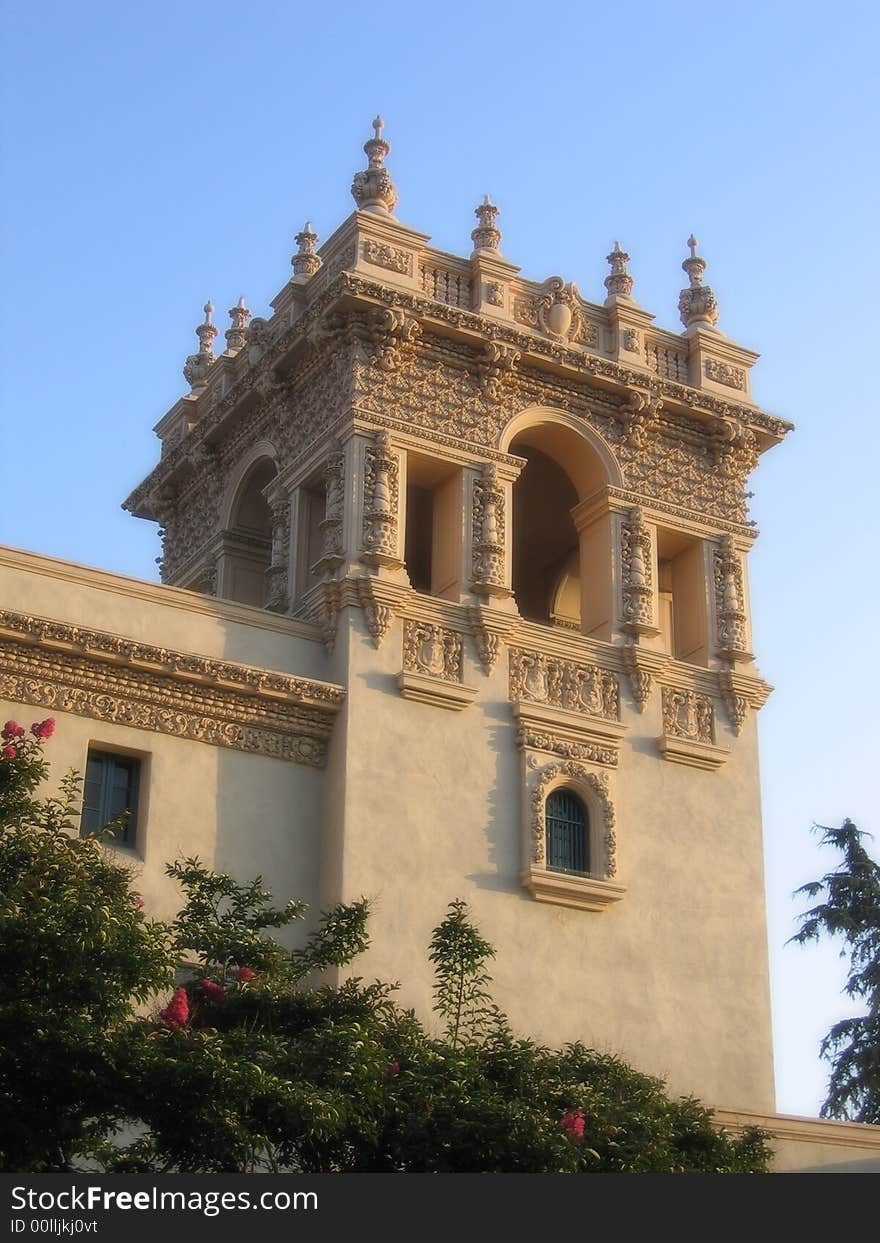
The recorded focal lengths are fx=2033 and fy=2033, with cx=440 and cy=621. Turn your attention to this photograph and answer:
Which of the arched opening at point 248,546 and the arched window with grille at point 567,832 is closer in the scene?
the arched window with grille at point 567,832

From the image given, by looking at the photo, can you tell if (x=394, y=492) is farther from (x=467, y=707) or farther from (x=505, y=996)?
(x=505, y=996)

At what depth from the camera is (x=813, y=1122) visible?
24.1m

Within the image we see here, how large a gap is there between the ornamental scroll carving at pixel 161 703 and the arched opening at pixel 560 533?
5.11 metres

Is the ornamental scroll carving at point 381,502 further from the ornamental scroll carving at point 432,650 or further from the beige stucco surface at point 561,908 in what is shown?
the beige stucco surface at point 561,908

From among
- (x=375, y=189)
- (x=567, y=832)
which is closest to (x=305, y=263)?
(x=375, y=189)

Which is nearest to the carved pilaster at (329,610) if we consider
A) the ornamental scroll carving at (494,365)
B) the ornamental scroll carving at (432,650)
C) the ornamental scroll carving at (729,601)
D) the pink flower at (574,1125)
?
the ornamental scroll carving at (432,650)

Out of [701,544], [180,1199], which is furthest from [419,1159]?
[701,544]

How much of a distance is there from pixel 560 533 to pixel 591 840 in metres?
7.51

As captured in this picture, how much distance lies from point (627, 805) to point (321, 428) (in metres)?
6.41

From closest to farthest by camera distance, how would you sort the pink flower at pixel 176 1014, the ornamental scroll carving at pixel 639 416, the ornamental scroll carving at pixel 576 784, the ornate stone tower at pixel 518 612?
the pink flower at pixel 176 1014, the ornate stone tower at pixel 518 612, the ornamental scroll carving at pixel 576 784, the ornamental scroll carving at pixel 639 416

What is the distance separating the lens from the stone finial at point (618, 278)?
29.6m

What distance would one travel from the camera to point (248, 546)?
97.9ft

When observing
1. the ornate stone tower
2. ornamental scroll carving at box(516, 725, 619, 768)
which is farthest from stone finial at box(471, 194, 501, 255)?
ornamental scroll carving at box(516, 725, 619, 768)

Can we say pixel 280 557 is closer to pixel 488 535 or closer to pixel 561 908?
pixel 488 535
